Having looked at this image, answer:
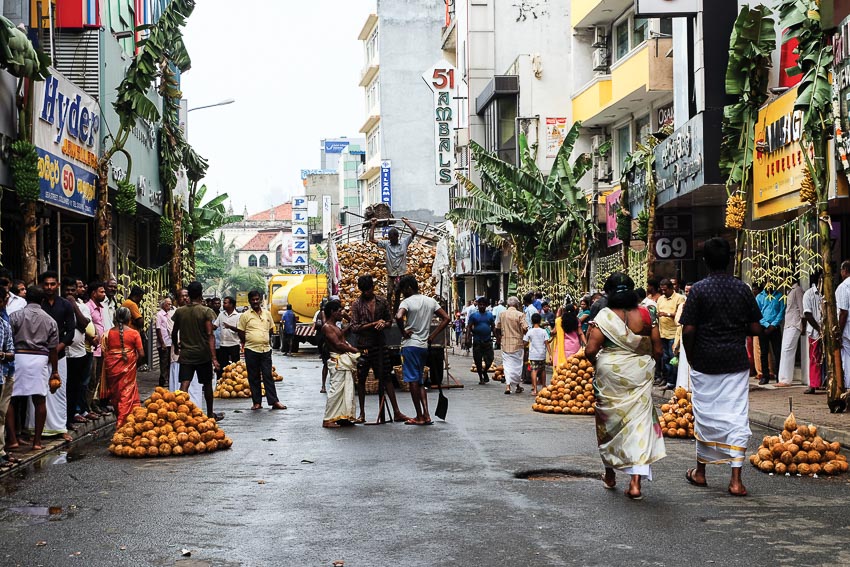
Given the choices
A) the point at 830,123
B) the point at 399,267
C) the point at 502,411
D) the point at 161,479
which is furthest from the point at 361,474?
the point at 399,267

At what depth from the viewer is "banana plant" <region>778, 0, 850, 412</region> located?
1445cm

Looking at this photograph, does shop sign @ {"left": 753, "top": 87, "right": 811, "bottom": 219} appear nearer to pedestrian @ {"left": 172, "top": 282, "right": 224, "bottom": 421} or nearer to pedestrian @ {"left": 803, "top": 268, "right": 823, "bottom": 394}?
pedestrian @ {"left": 803, "top": 268, "right": 823, "bottom": 394}

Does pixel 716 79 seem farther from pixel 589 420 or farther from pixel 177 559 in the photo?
pixel 177 559

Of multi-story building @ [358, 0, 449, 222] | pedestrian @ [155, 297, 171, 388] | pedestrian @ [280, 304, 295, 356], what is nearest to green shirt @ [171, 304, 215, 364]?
pedestrian @ [155, 297, 171, 388]

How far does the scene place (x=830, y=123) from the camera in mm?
15016

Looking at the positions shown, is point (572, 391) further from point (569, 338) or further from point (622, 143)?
point (622, 143)

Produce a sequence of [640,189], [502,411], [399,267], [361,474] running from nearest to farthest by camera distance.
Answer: [361,474]
[502,411]
[399,267]
[640,189]

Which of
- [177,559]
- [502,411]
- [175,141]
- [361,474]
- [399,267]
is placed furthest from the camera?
[175,141]

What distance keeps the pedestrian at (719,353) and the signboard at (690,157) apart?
475 inches

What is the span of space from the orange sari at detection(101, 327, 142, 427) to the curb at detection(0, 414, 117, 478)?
545 mm

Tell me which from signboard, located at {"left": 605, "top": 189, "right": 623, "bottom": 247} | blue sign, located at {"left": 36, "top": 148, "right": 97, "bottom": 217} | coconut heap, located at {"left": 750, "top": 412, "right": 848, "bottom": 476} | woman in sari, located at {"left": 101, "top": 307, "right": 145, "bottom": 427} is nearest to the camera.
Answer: coconut heap, located at {"left": 750, "top": 412, "right": 848, "bottom": 476}

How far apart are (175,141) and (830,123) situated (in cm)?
1923

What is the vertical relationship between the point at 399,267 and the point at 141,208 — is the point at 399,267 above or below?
below

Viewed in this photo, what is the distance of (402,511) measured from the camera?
8.29 meters
